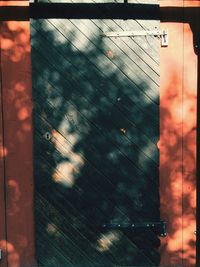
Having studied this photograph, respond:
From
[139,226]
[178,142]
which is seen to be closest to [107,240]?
[139,226]

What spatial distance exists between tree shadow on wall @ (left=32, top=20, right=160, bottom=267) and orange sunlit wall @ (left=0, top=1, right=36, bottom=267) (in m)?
0.10

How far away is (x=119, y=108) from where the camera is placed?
463cm

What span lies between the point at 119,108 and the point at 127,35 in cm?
71

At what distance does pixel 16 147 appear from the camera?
15.4ft

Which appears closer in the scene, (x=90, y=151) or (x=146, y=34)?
(x=146, y=34)

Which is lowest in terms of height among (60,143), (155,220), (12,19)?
(155,220)

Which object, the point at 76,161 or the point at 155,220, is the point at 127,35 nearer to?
the point at 76,161

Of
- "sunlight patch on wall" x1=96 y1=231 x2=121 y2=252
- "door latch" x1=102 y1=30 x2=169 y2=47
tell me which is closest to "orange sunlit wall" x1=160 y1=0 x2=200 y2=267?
"door latch" x1=102 y1=30 x2=169 y2=47

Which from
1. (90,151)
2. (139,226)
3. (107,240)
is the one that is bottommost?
(107,240)

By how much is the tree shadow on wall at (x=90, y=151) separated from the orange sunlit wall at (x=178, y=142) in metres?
0.12

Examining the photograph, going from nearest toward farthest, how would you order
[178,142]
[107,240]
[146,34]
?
[146,34], [178,142], [107,240]

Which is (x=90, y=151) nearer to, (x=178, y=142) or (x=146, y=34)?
(x=178, y=142)

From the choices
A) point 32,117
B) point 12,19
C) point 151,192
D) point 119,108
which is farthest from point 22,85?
point 151,192

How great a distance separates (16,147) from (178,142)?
1622mm
